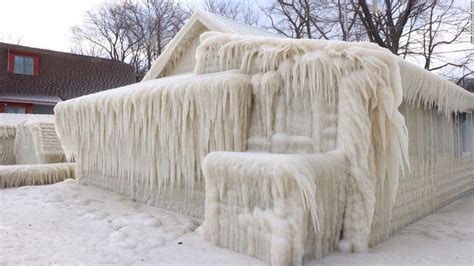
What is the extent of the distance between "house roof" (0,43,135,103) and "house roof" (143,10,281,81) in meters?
10.4

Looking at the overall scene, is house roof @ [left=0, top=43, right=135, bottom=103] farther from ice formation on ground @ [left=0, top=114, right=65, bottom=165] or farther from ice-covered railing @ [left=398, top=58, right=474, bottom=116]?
ice-covered railing @ [left=398, top=58, right=474, bottom=116]


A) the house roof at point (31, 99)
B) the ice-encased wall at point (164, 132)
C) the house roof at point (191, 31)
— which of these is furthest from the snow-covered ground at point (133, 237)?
the house roof at point (31, 99)

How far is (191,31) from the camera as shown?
821 centimetres

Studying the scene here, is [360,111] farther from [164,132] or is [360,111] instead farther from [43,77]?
[43,77]

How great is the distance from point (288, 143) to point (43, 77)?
16370mm

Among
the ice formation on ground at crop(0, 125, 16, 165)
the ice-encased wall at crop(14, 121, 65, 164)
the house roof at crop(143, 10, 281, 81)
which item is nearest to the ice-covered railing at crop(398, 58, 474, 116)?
the house roof at crop(143, 10, 281, 81)

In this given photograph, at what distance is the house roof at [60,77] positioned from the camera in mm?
15727

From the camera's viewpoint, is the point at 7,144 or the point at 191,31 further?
the point at 7,144

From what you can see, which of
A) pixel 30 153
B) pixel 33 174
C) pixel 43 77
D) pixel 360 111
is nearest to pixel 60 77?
pixel 43 77

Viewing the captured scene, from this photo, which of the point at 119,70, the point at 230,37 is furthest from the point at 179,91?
the point at 119,70

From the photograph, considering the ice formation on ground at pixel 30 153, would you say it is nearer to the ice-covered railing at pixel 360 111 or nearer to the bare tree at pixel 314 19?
the ice-covered railing at pixel 360 111

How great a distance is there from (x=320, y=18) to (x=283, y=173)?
19.9 m

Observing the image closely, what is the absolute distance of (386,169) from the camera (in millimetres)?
3867

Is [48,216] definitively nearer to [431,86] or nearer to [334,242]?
[334,242]
